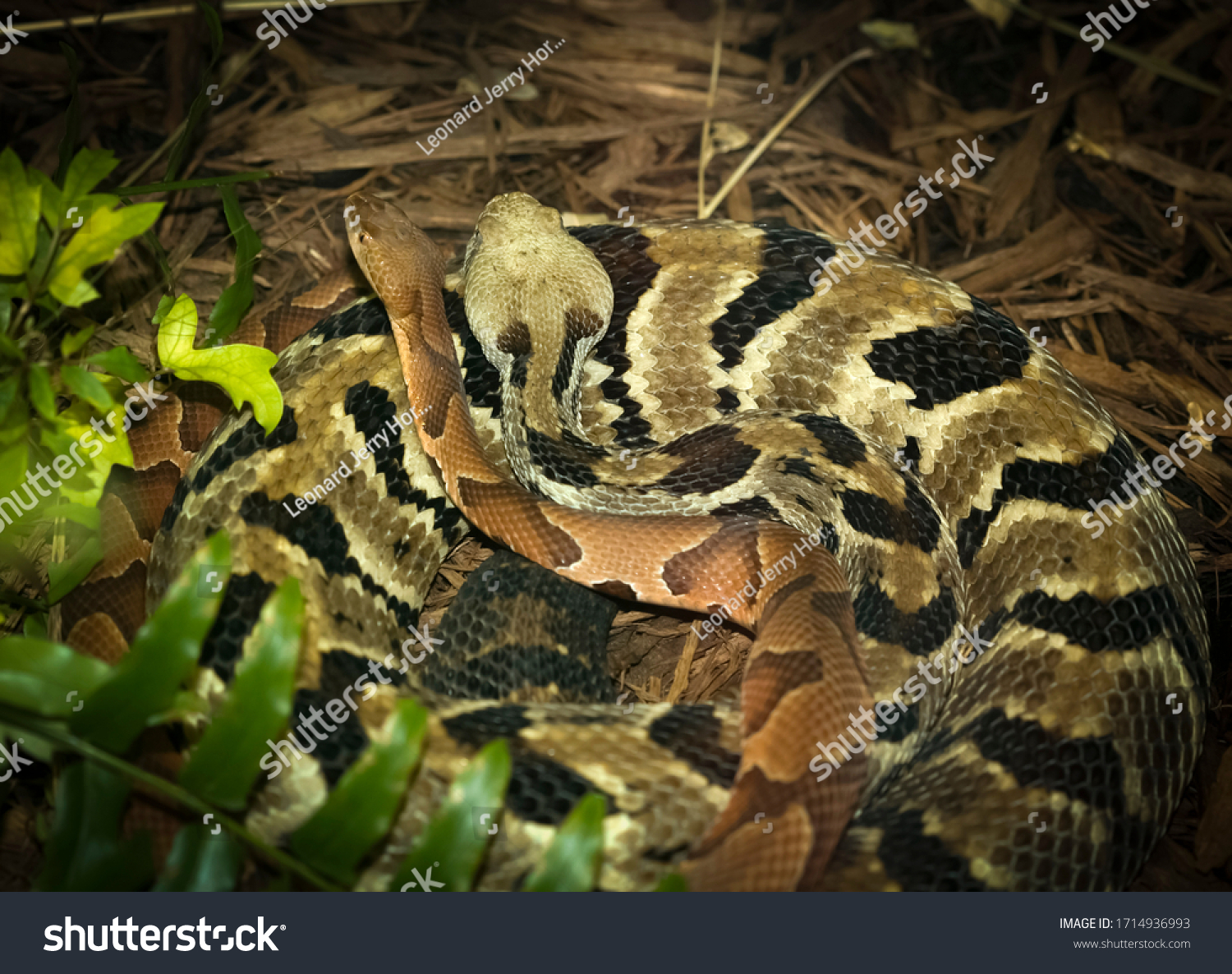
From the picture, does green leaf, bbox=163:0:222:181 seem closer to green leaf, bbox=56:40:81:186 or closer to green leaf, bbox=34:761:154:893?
green leaf, bbox=56:40:81:186

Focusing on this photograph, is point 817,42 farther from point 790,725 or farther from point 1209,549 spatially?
point 790,725

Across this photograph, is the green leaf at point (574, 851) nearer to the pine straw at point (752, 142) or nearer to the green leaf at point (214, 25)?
the pine straw at point (752, 142)

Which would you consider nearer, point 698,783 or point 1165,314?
point 698,783

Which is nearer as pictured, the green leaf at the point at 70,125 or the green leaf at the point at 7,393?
the green leaf at the point at 7,393

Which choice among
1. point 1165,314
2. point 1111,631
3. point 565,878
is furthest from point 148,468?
point 1165,314

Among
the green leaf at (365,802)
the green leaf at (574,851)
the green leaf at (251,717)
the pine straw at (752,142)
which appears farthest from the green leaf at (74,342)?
the green leaf at (574,851)

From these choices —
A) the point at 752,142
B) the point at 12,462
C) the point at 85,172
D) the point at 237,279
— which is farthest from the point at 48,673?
the point at 752,142
